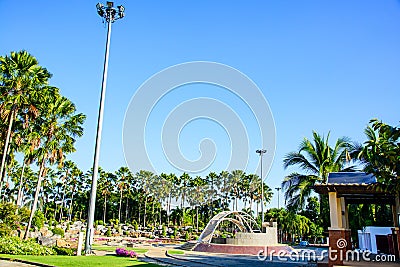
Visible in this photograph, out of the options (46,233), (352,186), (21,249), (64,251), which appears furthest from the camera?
(46,233)

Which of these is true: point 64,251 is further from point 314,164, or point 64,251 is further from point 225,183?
point 225,183

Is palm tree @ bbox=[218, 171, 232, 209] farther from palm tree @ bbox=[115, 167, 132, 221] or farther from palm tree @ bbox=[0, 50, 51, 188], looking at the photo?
palm tree @ bbox=[0, 50, 51, 188]

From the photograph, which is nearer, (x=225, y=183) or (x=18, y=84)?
(x=18, y=84)

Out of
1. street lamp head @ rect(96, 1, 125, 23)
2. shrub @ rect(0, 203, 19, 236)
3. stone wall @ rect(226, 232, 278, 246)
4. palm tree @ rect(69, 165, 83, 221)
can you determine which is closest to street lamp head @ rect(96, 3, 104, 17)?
street lamp head @ rect(96, 1, 125, 23)

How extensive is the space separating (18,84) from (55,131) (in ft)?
21.1

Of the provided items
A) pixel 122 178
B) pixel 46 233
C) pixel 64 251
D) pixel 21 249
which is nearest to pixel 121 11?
pixel 64 251

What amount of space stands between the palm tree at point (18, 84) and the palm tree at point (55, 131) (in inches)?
88.2

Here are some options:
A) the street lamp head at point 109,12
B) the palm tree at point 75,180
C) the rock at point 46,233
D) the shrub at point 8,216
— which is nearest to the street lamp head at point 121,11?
the street lamp head at point 109,12

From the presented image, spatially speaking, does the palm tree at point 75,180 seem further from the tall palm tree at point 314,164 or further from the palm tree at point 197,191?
the tall palm tree at point 314,164

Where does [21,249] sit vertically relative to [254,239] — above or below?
above

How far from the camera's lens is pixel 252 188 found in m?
74.2

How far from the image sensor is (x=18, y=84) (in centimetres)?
2433

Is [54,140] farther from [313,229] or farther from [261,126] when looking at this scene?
[313,229]

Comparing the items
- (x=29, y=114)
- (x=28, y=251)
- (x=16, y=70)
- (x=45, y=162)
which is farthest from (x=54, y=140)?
(x=28, y=251)
